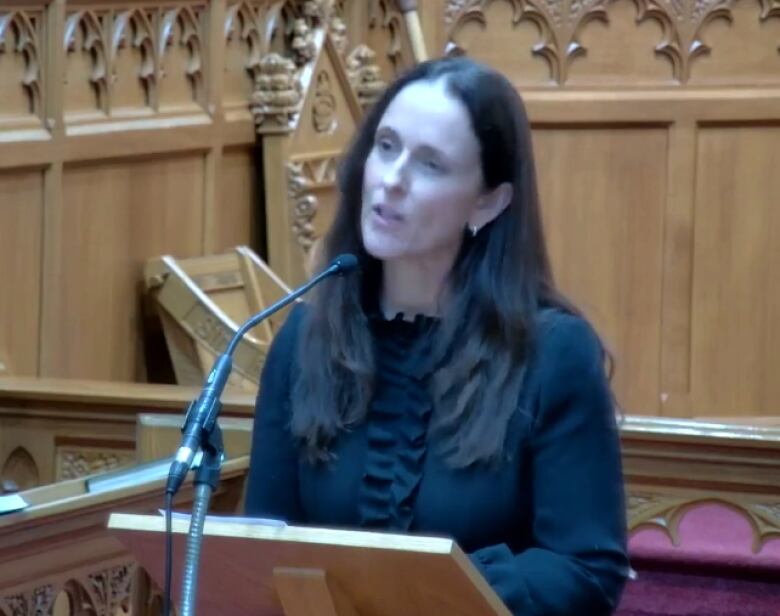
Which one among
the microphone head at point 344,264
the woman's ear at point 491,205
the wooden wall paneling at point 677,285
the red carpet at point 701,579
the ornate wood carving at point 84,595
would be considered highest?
the woman's ear at point 491,205

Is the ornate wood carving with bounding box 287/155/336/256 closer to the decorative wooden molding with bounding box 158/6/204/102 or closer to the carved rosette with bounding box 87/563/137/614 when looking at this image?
the decorative wooden molding with bounding box 158/6/204/102

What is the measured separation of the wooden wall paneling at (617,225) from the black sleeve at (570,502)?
15.1 feet

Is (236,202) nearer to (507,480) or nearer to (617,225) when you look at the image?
(617,225)

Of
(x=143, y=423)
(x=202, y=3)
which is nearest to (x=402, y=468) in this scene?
(x=143, y=423)

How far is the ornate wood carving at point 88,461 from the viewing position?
4262mm

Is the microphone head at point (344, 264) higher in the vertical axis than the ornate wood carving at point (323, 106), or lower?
higher

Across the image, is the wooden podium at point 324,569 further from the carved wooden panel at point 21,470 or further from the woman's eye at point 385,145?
the carved wooden panel at point 21,470

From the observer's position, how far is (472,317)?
237 cm

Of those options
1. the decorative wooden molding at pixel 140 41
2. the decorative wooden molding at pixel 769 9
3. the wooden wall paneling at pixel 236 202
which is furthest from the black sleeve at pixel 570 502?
the decorative wooden molding at pixel 769 9

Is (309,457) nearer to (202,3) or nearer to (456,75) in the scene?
(456,75)

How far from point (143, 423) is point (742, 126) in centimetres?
392

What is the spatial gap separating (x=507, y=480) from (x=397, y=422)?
186mm

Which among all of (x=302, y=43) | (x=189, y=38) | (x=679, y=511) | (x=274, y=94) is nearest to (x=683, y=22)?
(x=302, y=43)

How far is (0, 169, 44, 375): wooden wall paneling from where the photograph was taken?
476 centimetres
